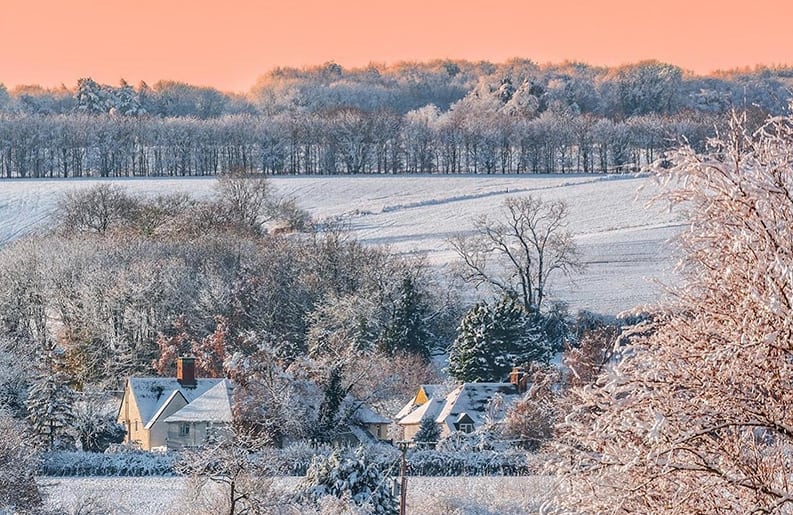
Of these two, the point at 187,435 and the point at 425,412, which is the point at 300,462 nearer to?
the point at 187,435

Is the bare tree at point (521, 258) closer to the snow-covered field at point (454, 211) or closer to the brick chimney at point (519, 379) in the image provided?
the snow-covered field at point (454, 211)

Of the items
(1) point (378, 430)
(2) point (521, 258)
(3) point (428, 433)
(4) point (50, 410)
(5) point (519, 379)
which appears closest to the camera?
(4) point (50, 410)

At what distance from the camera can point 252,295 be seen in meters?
61.2

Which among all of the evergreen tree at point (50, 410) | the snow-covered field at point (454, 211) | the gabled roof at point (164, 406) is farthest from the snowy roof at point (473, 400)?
the snow-covered field at point (454, 211)

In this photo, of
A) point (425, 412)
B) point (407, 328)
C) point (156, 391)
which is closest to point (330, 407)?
point (425, 412)

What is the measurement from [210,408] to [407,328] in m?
14.4

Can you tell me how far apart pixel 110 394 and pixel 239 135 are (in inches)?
2729

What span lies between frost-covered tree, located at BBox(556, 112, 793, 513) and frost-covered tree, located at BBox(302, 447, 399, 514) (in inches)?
941

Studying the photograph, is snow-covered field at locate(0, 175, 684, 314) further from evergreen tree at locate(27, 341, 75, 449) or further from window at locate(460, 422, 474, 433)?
evergreen tree at locate(27, 341, 75, 449)

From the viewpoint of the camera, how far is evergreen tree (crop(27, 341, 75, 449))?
42.2 metres

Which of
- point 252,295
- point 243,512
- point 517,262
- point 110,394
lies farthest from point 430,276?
point 243,512

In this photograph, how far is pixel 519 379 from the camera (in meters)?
47.9

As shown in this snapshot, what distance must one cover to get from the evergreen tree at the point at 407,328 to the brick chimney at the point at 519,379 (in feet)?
29.1

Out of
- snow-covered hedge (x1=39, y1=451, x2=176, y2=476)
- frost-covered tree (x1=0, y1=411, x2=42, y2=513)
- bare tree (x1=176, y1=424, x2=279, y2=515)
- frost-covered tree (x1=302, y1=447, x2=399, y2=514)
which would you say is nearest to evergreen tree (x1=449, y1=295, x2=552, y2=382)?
snow-covered hedge (x1=39, y1=451, x2=176, y2=476)
